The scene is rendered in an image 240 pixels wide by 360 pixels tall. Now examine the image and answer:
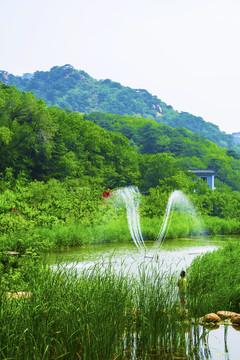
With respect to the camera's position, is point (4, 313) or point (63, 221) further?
point (63, 221)

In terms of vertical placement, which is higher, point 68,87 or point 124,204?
point 68,87

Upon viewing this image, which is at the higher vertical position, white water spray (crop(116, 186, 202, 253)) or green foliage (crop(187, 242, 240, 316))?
white water spray (crop(116, 186, 202, 253))

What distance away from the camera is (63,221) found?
1636 cm

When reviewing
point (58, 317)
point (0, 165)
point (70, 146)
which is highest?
point (70, 146)

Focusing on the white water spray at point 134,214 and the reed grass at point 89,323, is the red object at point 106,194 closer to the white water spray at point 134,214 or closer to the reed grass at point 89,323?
the white water spray at point 134,214

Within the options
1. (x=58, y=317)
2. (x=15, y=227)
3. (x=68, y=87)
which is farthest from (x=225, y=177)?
(x=68, y=87)

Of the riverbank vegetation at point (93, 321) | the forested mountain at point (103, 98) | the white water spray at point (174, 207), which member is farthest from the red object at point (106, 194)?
the forested mountain at point (103, 98)

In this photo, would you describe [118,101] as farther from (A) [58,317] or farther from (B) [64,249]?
(A) [58,317]

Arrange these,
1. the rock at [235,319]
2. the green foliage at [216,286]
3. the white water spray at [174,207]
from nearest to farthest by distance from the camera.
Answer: the green foliage at [216,286] < the rock at [235,319] < the white water spray at [174,207]

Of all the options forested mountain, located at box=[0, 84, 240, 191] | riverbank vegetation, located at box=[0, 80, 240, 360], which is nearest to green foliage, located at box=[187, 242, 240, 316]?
riverbank vegetation, located at box=[0, 80, 240, 360]

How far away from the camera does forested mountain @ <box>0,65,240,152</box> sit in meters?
74.6

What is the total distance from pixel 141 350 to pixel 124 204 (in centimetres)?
1791

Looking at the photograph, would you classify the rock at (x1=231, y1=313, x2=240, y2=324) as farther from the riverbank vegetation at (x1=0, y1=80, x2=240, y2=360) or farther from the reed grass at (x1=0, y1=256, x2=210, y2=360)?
the reed grass at (x1=0, y1=256, x2=210, y2=360)

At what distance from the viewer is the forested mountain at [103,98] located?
245ft
